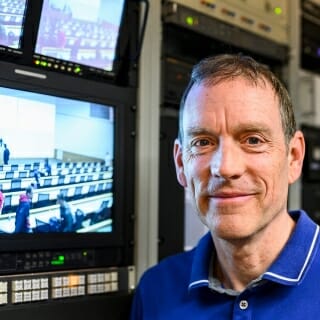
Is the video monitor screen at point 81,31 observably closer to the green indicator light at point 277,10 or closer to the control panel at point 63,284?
the control panel at point 63,284

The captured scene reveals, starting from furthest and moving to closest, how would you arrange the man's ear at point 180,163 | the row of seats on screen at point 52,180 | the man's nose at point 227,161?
the man's ear at point 180,163, the row of seats on screen at point 52,180, the man's nose at point 227,161

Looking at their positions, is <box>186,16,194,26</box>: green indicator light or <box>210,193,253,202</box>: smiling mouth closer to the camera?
<box>210,193,253,202</box>: smiling mouth

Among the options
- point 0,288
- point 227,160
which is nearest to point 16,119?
point 0,288

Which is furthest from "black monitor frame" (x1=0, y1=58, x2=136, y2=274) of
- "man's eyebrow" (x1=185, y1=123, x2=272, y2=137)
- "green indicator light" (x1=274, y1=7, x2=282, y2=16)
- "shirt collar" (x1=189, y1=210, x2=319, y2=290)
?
"green indicator light" (x1=274, y1=7, x2=282, y2=16)

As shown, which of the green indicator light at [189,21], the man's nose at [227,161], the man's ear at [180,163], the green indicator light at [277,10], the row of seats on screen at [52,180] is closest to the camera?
the man's nose at [227,161]

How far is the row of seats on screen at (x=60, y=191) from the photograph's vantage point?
1177mm

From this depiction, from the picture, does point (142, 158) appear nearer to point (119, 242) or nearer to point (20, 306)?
point (119, 242)

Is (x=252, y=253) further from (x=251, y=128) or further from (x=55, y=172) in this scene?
(x=55, y=172)

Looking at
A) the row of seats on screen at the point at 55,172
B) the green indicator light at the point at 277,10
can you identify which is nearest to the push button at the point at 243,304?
the row of seats on screen at the point at 55,172

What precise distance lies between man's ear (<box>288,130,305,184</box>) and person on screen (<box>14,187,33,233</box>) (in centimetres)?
61

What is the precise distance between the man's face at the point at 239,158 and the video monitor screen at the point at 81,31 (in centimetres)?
36

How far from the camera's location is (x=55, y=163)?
1.26m

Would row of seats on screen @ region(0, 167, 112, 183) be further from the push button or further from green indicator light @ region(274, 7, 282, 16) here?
green indicator light @ region(274, 7, 282, 16)

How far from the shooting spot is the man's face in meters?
1.09
